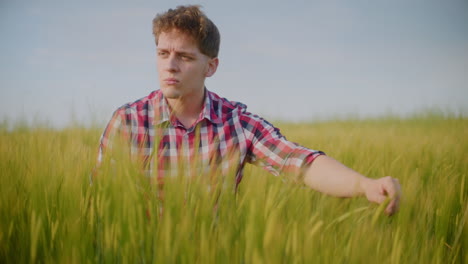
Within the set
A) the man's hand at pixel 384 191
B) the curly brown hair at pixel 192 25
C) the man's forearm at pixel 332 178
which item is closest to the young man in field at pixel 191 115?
the curly brown hair at pixel 192 25

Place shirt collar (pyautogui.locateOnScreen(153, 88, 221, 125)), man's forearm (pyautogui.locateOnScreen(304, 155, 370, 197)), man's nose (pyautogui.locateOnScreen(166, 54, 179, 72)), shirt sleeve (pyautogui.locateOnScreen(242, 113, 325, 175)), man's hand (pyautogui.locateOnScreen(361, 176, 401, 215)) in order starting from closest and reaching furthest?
man's hand (pyautogui.locateOnScreen(361, 176, 401, 215)), man's forearm (pyautogui.locateOnScreen(304, 155, 370, 197)), shirt sleeve (pyautogui.locateOnScreen(242, 113, 325, 175)), man's nose (pyautogui.locateOnScreen(166, 54, 179, 72)), shirt collar (pyautogui.locateOnScreen(153, 88, 221, 125))

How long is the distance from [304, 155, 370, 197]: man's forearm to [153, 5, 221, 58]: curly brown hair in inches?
29.4

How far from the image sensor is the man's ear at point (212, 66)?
1551 mm

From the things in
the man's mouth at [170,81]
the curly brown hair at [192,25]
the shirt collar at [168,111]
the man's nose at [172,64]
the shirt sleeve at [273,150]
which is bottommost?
the shirt sleeve at [273,150]

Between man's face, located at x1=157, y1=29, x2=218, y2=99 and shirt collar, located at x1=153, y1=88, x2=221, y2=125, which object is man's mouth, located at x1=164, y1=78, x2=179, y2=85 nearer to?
man's face, located at x1=157, y1=29, x2=218, y2=99

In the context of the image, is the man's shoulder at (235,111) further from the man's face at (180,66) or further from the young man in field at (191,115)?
the man's face at (180,66)

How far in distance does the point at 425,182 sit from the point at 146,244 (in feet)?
4.95

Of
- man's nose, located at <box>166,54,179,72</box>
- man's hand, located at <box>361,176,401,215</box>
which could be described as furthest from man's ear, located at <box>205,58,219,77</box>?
man's hand, located at <box>361,176,401,215</box>

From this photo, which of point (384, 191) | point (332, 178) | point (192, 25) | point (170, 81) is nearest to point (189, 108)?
point (170, 81)

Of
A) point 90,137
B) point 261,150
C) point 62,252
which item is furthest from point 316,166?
point 90,137

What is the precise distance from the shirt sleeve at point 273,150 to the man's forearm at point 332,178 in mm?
37

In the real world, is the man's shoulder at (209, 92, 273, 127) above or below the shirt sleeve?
above

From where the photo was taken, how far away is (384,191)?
0.82 meters

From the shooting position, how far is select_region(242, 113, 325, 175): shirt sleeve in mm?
1129
